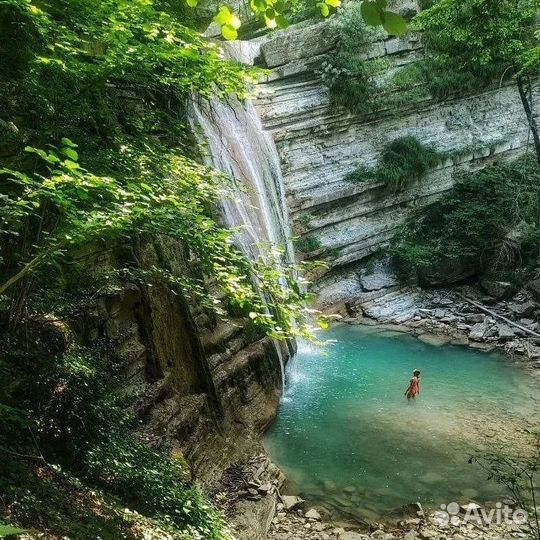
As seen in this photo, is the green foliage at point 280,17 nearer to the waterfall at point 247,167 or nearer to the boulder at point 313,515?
the waterfall at point 247,167

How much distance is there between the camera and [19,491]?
314 cm

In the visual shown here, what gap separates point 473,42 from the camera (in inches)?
550

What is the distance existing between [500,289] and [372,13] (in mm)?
13881

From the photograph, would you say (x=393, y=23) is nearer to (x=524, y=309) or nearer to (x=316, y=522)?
(x=316, y=522)

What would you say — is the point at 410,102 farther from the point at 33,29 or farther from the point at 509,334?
the point at 33,29

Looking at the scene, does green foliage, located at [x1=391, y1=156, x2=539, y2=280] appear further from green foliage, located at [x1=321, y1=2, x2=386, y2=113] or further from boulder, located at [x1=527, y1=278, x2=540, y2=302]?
green foliage, located at [x1=321, y1=2, x2=386, y2=113]

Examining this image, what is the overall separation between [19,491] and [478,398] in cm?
861

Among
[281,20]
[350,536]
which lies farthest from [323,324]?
[350,536]

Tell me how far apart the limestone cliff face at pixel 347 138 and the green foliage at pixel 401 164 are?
269 mm

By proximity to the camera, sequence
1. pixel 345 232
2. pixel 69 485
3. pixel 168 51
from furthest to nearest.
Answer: pixel 345 232, pixel 168 51, pixel 69 485

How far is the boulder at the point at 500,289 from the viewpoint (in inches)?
541

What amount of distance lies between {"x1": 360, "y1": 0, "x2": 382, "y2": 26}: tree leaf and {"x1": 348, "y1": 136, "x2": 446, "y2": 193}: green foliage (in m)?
13.4

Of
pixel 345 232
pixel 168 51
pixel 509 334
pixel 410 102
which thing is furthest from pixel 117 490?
pixel 410 102

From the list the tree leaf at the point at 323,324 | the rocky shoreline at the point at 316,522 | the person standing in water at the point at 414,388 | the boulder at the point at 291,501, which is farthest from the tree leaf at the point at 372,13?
the person standing in water at the point at 414,388
